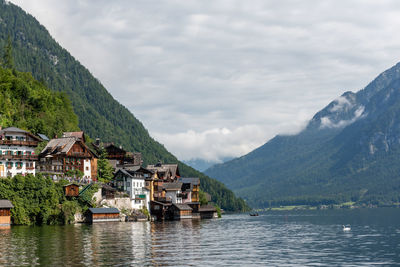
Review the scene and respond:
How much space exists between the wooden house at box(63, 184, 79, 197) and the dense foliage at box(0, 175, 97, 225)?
A: 1146 mm

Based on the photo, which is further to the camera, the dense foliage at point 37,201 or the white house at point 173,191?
the white house at point 173,191

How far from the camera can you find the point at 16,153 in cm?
13338

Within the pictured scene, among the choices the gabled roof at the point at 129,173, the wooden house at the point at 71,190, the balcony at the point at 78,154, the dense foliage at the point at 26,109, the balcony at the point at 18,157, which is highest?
the dense foliage at the point at 26,109

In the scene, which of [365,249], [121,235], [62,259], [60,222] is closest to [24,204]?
[60,222]

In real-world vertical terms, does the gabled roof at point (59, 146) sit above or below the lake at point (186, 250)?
above

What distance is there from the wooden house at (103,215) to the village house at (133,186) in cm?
1468

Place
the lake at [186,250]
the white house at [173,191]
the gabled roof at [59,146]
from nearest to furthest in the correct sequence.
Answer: the lake at [186,250] → the gabled roof at [59,146] → the white house at [173,191]

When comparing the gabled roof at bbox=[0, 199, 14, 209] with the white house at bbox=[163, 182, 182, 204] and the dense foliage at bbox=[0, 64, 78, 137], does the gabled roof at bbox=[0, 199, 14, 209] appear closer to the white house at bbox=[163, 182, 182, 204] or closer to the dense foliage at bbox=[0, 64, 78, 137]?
the dense foliage at bbox=[0, 64, 78, 137]

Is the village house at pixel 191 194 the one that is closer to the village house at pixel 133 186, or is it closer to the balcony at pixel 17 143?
the village house at pixel 133 186

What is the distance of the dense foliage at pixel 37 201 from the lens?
122 m

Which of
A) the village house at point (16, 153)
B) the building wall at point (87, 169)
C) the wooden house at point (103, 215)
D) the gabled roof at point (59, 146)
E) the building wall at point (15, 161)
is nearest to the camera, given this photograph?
the building wall at point (15, 161)

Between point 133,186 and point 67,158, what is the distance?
20.9 m

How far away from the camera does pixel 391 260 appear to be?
64688mm

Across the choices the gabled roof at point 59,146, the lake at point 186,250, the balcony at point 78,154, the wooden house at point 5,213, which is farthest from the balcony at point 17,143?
the lake at point 186,250
